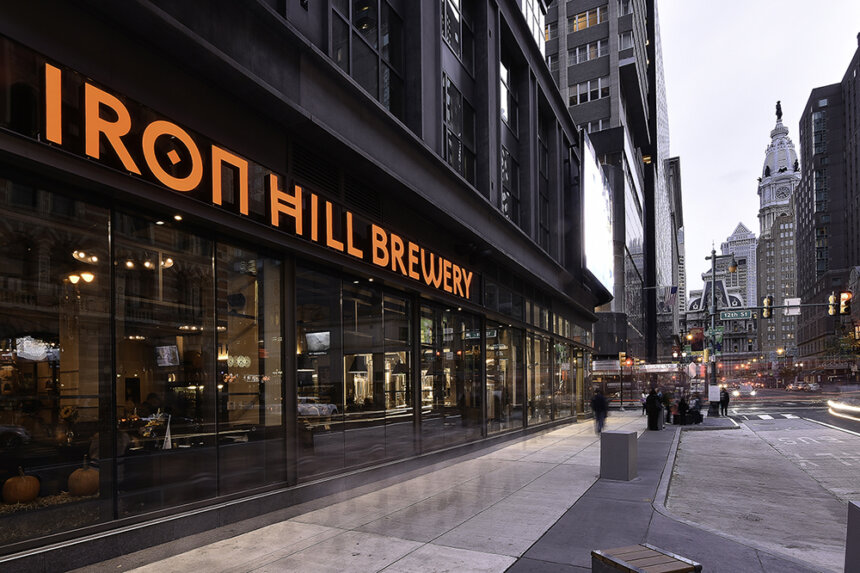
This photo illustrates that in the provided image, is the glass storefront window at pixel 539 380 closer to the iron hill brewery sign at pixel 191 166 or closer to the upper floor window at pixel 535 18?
the upper floor window at pixel 535 18

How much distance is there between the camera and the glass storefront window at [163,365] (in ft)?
25.9

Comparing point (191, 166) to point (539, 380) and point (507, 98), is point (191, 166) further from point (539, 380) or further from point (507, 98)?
point (539, 380)

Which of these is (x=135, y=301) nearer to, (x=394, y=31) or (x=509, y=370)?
(x=394, y=31)

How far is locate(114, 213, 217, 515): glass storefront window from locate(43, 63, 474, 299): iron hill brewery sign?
842 mm

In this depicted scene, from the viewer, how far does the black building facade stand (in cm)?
688

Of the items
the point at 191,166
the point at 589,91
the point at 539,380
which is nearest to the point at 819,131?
the point at 589,91

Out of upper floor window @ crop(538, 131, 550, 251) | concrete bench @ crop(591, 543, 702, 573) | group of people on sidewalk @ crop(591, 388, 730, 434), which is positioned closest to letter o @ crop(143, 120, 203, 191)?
concrete bench @ crop(591, 543, 702, 573)

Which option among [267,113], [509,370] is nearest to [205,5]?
[267,113]

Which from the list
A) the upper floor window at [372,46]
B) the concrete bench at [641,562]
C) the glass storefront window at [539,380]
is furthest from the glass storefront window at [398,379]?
the glass storefront window at [539,380]

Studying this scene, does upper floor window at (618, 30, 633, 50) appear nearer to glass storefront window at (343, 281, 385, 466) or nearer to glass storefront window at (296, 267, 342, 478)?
glass storefront window at (343, 281, 385, 466)

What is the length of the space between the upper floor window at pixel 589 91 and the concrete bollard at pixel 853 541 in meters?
66.9

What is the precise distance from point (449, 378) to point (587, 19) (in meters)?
64.3

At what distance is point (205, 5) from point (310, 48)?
6.66ft

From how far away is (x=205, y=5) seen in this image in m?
8.79
